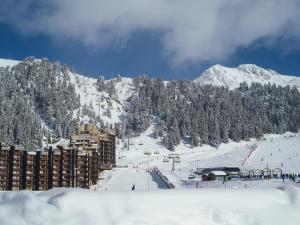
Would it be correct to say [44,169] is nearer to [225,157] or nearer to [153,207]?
[153,207]

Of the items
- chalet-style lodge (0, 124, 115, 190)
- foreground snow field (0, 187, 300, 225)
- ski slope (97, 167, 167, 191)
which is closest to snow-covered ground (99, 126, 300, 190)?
ski slope (97, 167, 167, 191)

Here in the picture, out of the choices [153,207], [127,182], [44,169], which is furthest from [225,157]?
[153,207]

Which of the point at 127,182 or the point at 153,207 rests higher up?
the point at 153,207

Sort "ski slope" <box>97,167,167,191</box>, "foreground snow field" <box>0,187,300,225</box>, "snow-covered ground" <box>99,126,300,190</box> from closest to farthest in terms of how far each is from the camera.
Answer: "foreground snow field" <box>0,187,300,225</box> → "ski slope" <box>97,167,167,191</box> → "snow-covered ground" <box>99,126,300,190</box>

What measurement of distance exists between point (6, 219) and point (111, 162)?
131229 millimetres

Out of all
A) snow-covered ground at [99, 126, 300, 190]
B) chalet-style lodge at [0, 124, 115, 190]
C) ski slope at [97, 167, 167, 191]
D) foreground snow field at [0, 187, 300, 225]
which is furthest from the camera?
snow-covered ground at [99, 126, 300, 190]

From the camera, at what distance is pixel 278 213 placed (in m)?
8.34

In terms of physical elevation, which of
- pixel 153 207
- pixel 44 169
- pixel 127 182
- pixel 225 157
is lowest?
pixel 127 182

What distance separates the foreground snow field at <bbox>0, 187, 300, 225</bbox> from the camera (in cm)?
736

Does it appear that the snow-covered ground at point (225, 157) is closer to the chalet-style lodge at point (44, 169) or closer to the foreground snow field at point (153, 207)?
the chalet-style lodge at point (44, 169)

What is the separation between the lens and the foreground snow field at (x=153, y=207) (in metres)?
7.36

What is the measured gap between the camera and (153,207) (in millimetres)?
7809

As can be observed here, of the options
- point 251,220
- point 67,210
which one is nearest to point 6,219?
point 67,210

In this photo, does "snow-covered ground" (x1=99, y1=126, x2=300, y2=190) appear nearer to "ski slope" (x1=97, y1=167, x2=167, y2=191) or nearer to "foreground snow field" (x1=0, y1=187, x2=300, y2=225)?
"ski slope" (x1=97, y1=167, x2=167, y2=191)
